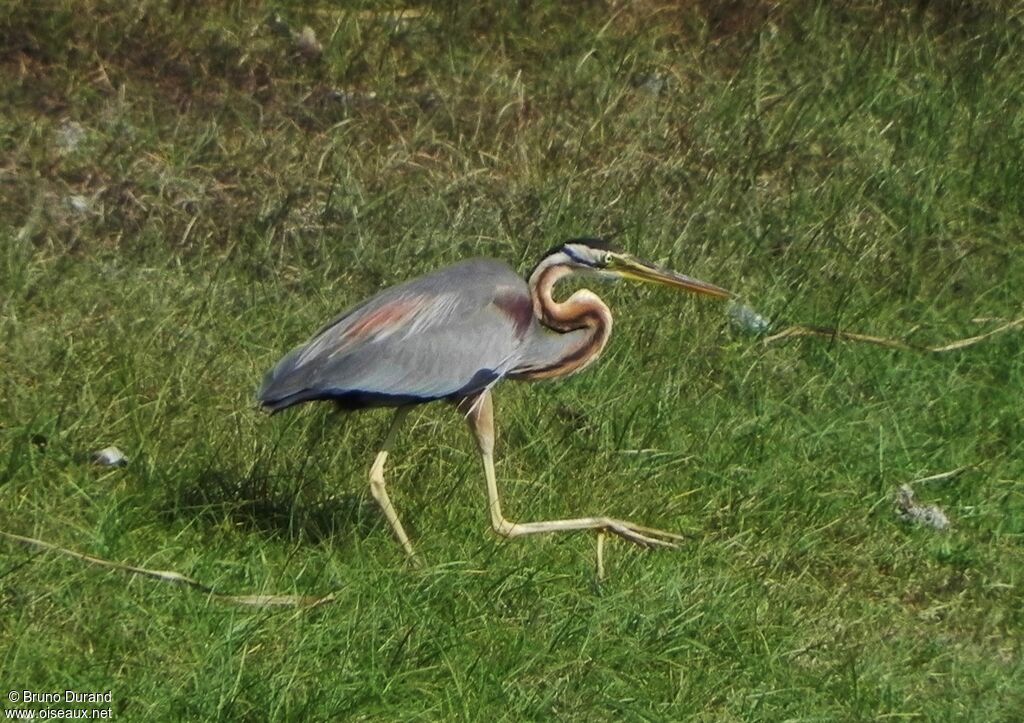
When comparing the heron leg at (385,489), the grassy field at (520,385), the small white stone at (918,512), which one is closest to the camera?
the grassy field at (520,385)

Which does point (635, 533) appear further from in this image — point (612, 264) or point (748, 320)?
point (748, 320)

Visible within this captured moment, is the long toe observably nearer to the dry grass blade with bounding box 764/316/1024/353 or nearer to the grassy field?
the grassy field

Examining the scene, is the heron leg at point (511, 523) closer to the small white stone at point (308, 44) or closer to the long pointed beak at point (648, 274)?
the long pointed beak at point (648, 274)

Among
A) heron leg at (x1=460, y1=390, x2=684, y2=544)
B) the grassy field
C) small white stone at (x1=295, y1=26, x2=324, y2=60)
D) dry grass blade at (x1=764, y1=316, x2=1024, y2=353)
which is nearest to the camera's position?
the grassy field

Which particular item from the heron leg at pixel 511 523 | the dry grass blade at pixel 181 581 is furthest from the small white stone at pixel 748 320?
the dry grass blade at pixel 181 581

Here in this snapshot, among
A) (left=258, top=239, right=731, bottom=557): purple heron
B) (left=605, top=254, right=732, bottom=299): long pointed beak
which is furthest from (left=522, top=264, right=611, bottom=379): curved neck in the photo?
(left=605, top=254, right=732, bottom=299): long pointed beak

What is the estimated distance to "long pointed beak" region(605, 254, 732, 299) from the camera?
602cm

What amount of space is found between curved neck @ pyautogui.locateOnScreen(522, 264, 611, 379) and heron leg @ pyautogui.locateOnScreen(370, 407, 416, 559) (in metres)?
0.54

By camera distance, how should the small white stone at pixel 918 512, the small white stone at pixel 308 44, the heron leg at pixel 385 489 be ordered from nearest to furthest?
the heron leg at pixel 385 489
the small white stone at pixel 918 512
the small white stone at pixel 308 44

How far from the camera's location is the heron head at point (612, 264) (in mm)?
5887

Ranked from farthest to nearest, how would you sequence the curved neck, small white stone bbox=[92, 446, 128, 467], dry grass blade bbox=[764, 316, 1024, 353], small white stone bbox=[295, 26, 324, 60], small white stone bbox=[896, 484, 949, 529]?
small white stone bbox=[295, 26, 324, 60] < dry grass blade bbox=[764, 316, 1024, 353] < small white stone bbox=[896, 484, 949, 529] < the curved neck < small white stone bbox=[92, 446, 128, 467]

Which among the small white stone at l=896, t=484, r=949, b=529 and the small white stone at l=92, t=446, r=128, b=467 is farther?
the small white stone at l=896, t=484, r=949, b=529

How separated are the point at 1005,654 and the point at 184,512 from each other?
7.57ft

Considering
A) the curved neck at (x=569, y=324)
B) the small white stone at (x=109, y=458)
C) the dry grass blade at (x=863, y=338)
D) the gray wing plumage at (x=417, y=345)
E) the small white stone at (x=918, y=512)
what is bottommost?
the dry grass blade at (x=863, y=338)
